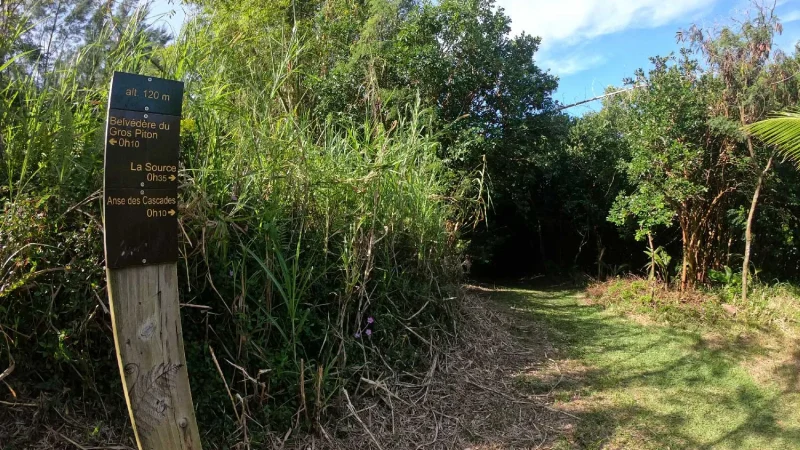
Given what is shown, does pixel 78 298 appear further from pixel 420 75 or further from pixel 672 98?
pixel 672 98

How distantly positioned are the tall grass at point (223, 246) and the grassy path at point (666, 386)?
137 cm

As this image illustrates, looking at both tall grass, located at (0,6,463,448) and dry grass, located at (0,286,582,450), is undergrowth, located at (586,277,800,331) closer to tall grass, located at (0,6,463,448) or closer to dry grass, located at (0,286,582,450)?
dry grass, located at (0,286,582,450)

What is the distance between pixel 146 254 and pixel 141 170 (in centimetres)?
31

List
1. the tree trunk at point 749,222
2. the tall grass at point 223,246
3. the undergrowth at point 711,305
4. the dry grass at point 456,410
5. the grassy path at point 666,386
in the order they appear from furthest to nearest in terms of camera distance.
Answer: the tree trunk at point 749,222 → the undergrowth at point 711,305 → the grassy path at point 666,386 → the dry grass at point 456,410 → the tall grass at point 223,246

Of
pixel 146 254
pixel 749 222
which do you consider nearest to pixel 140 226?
pixel 146 254

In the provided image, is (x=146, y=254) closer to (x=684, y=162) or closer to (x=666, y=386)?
(x=666, y=386)

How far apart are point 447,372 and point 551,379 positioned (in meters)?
0.96

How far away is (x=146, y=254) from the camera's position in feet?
6.48

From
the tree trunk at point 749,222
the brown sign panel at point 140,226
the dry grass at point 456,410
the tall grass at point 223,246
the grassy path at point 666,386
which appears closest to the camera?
the brown sign panel at point 140,226

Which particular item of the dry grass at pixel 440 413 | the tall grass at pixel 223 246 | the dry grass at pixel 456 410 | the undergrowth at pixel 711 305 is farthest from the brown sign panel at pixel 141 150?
the undergrowth at pixel 711 305

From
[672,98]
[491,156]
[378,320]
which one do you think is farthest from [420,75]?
[378,320]

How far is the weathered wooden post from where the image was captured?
1897mm

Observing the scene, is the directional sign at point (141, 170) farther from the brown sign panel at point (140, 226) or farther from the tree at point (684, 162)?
the tree at point (684, 162)

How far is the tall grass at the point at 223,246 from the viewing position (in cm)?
260
